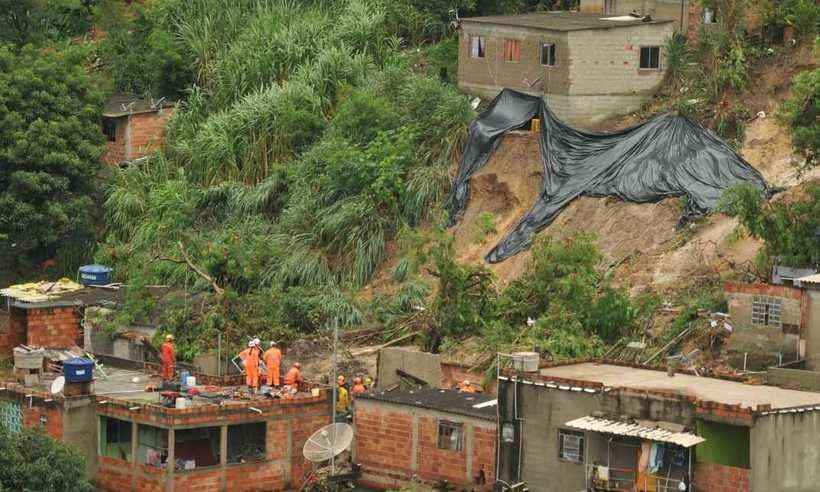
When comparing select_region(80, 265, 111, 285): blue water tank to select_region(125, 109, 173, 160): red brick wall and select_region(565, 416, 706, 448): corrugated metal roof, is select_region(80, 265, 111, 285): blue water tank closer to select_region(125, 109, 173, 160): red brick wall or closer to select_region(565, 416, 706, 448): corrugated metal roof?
select_region(125, 109, 173, 160): red brick wall

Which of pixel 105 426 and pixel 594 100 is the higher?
pixel 594 100

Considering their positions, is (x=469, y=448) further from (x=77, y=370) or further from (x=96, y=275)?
(x=96, y=275)

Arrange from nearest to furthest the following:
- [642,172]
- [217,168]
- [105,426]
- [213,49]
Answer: [105,426] < [642,172] < [217,168] < [213,49]

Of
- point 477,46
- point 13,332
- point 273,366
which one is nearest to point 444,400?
point 273,366

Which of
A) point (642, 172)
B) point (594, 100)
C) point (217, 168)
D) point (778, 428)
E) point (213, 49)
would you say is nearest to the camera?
point (778, 428)

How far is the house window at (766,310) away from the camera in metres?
40.3

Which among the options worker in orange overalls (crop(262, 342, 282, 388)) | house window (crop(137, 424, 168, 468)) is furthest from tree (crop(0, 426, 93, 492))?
worker in orange overalls (crop(262, 342, 282, 388))

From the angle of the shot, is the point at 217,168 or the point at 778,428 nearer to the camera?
the point at 778,428

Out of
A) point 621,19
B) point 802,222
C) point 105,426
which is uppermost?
point 621,19

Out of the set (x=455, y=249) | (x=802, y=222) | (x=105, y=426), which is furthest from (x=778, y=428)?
(x=455, y=249)

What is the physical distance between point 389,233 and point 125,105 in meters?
10.8

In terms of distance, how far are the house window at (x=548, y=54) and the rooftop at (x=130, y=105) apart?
463 inches

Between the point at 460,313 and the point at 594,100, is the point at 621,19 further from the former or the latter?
the point at 460,313

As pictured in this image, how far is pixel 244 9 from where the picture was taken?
60781mm
